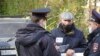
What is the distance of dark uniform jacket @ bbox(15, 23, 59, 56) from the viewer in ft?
18.2

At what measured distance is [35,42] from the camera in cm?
560

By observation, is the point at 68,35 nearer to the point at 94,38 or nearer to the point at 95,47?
the point at 94,38

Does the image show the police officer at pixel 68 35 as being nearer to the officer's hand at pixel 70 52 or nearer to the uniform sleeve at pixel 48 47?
the officer's hand at pixel 70 52

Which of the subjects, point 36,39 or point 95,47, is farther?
point 95,47

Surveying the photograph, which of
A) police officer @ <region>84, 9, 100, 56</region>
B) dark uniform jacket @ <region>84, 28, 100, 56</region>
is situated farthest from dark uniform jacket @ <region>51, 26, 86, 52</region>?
dark uniform jacket @ <region>84, 28, 100, 56</region>

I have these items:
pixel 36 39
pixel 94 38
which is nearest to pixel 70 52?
pixel 94 38

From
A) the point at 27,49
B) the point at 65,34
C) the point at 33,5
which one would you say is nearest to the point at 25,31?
the point at 27,49

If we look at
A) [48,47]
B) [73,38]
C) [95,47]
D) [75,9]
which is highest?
[48,47]

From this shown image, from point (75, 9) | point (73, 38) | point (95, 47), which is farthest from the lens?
point (75, 9)

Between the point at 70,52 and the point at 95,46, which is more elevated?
the point at 95,46

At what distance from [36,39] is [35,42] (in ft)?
0.13

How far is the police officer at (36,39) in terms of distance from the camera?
218 inches

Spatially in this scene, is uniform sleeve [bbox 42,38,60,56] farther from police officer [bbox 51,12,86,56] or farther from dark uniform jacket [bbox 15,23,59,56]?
police officer [bbox 51,12,86,56]

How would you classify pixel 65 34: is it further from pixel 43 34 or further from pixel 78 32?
pixel 43 34
